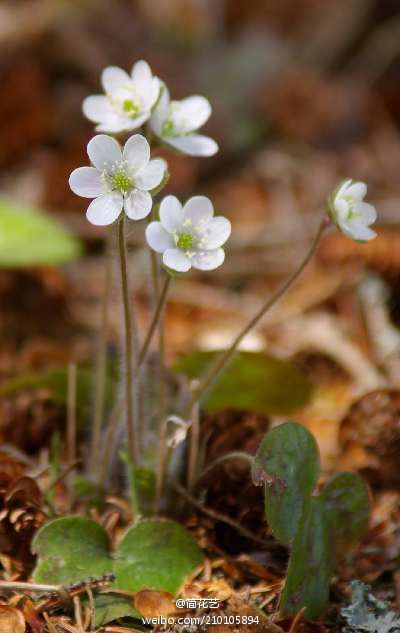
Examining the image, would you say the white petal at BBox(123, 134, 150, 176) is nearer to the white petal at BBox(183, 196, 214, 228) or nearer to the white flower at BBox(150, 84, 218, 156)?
the white petal at BBox(183, 196, 214, 228)

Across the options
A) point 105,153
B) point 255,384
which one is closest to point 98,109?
point 105,153

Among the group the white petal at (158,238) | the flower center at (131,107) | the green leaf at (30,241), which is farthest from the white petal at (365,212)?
the green leaf at (30,241)

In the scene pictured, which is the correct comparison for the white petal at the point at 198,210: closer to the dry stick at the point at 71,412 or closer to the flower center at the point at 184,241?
the flower center at the point at 184,241

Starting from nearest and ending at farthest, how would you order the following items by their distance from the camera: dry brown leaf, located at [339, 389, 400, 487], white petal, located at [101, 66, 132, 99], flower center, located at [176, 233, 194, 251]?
flower center, located at [176, 233, 194, 251] < white petal, located at [101, 66, 132, 99] < dry brown leaf, located at [339, 389, 400, 487]

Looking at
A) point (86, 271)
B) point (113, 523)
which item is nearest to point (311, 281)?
point (86, 271)

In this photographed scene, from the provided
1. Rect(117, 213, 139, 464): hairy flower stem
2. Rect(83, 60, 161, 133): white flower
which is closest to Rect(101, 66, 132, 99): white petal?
Rect(83, 60, 161, 133): white flower

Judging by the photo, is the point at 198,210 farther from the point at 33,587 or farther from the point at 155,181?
the point at 33,587
